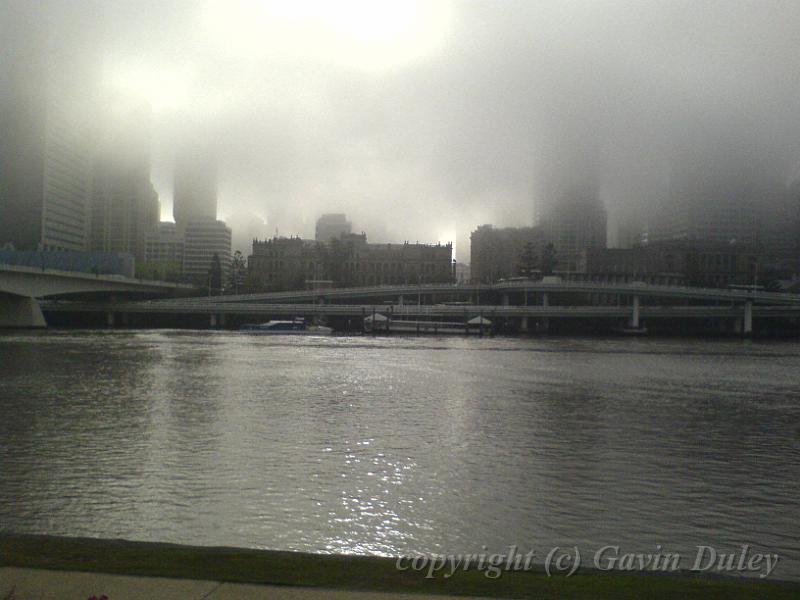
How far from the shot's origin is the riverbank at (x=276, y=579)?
816cm

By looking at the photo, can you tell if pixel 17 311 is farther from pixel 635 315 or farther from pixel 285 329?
pixel 635 315

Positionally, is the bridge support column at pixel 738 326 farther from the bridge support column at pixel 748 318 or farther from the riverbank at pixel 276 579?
the riverbank at pixel 276 579

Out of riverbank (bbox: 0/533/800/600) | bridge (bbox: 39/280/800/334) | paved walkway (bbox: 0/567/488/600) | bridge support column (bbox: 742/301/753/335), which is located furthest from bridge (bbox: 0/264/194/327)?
bridge support column (bbox: 742/301/753/335)

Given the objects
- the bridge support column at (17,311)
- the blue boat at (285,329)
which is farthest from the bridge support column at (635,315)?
the bridge support column at (17,311)

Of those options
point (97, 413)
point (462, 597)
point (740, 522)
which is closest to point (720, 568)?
point (740, 522)

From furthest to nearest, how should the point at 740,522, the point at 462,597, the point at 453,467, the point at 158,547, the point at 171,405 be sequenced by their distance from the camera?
the point at 171,405
the point at 453,467
the point at 740,522
the point at 158,547
the point at 462,597

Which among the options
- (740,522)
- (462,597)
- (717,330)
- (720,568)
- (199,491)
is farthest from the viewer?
(717,330)

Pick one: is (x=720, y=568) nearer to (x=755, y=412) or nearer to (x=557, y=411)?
(x=557, y=411)

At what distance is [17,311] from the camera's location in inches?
4245

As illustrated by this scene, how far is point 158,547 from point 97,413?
20.2 meters

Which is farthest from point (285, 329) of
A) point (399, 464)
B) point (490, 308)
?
point (399, 464)

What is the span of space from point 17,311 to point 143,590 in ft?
368

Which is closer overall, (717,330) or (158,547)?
(158,547)

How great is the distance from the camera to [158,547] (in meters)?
10.2
